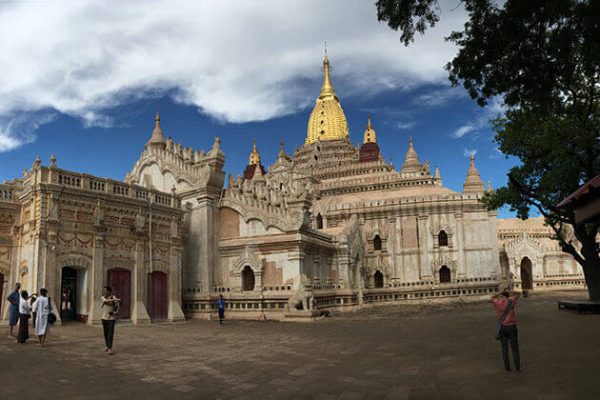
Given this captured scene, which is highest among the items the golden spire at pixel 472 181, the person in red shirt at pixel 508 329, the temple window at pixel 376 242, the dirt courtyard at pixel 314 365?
the golden spire at pixel 472 181

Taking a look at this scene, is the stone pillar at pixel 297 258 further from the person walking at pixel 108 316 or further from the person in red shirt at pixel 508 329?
the person in red shirt at pixel 508 329

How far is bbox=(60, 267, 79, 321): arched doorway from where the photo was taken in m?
22.9

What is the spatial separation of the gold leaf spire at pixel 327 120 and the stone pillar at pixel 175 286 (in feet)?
127

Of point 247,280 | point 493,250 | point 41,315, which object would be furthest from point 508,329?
point 493,250

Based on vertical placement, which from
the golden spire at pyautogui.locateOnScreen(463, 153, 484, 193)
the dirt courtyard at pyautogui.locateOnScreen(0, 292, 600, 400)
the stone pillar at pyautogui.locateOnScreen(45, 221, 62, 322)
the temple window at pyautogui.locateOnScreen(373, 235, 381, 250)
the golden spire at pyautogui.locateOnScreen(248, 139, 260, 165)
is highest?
the golden spire at pyautogui.locateOnScreen(248, 139, 260, 165)

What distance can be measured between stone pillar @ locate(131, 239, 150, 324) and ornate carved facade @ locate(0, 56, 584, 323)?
49 millimetres

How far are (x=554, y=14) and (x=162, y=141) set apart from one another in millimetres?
27926

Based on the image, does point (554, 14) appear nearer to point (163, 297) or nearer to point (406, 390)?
point (406, 390)

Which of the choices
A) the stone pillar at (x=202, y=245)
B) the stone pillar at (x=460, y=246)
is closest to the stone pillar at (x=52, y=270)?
the stone pillar at (x=202, y=245)

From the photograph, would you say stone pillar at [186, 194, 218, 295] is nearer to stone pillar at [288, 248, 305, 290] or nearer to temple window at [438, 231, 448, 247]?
stone pillar at [288, 248, 305, 290]

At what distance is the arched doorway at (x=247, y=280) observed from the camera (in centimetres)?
2905

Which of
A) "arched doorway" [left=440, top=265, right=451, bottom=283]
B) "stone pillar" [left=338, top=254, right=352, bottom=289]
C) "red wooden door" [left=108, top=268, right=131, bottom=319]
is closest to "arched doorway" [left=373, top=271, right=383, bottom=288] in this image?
"arched doorway" [left=440, top=265, right=451, bottom=283]

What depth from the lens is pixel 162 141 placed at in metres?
34.3

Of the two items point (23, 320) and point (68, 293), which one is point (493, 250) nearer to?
point (68, 293)
